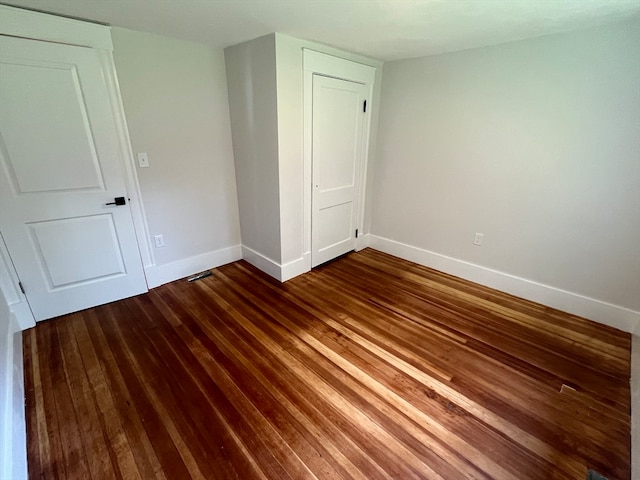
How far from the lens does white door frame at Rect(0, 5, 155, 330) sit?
1.80m

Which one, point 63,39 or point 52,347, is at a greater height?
point 63,39

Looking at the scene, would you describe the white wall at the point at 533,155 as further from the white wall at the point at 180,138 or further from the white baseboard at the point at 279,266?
the white wall at the point at 180,138

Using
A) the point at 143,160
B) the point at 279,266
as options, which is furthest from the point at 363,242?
the point at 143,160

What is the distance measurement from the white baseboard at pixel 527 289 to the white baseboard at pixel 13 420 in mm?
3389

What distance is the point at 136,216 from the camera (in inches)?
100

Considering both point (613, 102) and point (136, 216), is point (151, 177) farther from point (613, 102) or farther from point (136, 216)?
point (613, 102)

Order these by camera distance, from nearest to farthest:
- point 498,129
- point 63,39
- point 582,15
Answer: point 582,15
point 63,39
point 498,129

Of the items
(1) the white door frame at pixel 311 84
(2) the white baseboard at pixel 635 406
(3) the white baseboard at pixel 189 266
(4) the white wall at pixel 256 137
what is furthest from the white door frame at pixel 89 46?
(2) the white baseboard at pixel 635 406

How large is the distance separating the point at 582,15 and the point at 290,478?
10.2 ft

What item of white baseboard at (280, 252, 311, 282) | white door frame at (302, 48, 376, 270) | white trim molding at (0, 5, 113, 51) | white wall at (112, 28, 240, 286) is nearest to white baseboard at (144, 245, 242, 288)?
white wall at (112, 28, 240, 286)

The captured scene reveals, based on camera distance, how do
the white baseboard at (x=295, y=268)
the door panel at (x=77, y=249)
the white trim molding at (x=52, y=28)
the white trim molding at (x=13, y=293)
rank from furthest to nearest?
the white baseboard at (x=295, y=268) < the door panel at (x=77, y=249) < the white trim molding at (x=13, y=293) < the white trim molding at (x=52, y=28)

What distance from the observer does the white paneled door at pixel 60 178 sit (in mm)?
1918

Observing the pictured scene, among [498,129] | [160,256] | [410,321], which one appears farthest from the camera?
[160,256]

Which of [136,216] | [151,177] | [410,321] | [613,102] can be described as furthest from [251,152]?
[613,102]
